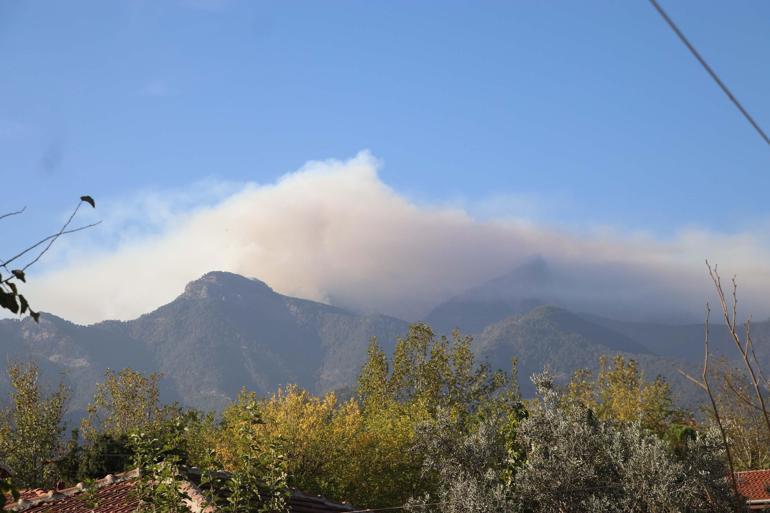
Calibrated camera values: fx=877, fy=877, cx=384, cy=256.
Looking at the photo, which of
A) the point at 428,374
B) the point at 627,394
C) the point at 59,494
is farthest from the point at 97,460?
the point at 627,394

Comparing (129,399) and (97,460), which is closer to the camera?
(97,460)

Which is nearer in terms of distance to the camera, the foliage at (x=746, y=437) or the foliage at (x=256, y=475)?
the foliage at (x=256, y=475)

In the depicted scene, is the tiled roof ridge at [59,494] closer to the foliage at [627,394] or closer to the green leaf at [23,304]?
the green leaf at [23,304]

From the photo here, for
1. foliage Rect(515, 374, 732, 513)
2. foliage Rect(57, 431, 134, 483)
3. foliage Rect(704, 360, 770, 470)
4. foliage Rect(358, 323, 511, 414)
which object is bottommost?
foliage Rect(704, 360, 770, 470)

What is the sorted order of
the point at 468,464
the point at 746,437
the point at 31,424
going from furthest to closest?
1. the point at 746,437
2. the point at 31,424
3. the point at 468,464

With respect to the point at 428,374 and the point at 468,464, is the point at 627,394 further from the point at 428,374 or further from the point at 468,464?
the point at 468,464

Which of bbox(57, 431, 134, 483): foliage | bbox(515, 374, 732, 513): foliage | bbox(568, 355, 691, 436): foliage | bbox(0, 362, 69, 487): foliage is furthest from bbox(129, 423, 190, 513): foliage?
bbox(568, 355, 691, 436): foliage

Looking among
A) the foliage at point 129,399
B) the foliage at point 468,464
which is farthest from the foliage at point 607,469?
the foliage at point 129,399

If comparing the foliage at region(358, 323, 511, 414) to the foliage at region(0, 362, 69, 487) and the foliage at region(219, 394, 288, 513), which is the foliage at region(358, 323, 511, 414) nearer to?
the foliage at region(0, 362, 69, 487)

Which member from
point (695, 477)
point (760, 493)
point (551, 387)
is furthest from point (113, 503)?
point (760, 493)

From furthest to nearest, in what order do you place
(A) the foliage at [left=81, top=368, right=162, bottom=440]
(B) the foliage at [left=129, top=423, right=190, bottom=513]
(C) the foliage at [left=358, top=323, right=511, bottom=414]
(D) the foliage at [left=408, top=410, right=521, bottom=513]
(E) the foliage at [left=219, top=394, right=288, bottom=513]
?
(C) the foliage at [left=358, top=323, right=511, bottom=414]
(A) the foliage at [left=81, top=368, right=162, bottom=440]
(D) the foliage at [left=408, top=410, right=521, bottom=513]
(E) the foliage at [left=219, top=394, right=288, bottom=513]
(B) the foliage at [left=129, top=423, right=190, bottom=513]

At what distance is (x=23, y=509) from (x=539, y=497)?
34.4ft

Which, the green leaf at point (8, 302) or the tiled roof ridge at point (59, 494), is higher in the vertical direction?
the green leaf at point (8, 302)

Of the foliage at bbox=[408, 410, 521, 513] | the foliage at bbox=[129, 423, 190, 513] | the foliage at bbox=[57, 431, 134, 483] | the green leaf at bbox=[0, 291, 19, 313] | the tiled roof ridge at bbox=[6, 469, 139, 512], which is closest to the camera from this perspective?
the green leaf at bbox=[0, 291, 19, 313]
